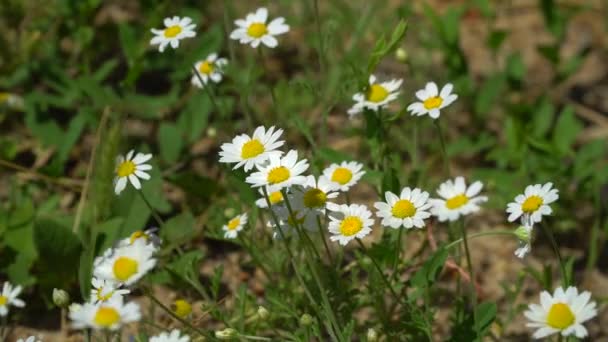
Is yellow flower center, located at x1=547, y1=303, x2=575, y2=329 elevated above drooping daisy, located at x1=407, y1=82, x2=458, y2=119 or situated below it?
below

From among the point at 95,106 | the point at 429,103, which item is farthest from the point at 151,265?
the point at 95,106

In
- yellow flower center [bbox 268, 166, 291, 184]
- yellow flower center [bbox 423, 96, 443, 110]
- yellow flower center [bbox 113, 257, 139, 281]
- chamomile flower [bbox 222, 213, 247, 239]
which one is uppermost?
yellow flower center [bbox 423, 96, 443, 110]

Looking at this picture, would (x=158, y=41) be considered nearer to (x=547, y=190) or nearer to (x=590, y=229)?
(x=547, y=190)

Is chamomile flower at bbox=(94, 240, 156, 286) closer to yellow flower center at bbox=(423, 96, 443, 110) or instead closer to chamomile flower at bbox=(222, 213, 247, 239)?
chamomile flower at bbox=(222, 213, 247, 239)

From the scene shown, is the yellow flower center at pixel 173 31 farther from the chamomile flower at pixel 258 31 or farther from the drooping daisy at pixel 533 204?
the drooping daisy at pixel 533 204

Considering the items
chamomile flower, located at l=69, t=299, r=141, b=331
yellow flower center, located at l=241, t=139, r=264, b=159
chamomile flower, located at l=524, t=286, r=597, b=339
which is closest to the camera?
chamomile flower, located at l=69, t=299, r=141, b=331

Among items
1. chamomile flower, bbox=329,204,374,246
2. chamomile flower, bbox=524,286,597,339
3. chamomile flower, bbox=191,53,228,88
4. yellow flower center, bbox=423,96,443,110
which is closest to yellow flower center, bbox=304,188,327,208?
chamomile flower, bbox=329,204,374,246

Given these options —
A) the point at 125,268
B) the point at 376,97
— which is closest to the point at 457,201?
the point at 376,97
